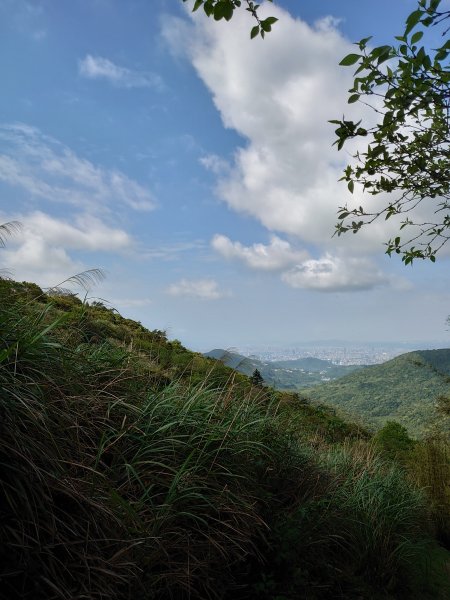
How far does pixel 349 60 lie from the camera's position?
8.43ft

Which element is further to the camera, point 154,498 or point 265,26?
point 154,498

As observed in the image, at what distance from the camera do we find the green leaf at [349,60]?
254cm

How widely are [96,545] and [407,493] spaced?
5.62m

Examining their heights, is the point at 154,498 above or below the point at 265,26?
below

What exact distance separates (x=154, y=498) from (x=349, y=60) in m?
3.24

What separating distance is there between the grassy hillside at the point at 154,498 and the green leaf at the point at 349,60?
2554 mm

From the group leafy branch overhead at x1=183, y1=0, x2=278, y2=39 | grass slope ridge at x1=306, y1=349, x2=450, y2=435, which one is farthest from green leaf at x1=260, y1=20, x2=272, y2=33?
grass slope ridge at x1=306, y1=349, x2=450, y2=435

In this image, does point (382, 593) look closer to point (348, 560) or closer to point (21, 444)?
point (348, 560)

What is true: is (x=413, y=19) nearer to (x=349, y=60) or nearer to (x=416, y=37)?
(x=416, y=37)

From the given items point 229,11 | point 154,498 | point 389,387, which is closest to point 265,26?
point 229,11

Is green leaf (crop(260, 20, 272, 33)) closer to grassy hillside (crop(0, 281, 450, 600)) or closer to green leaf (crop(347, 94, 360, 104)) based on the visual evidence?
green leaf (crop(347, 94, 360, 104))

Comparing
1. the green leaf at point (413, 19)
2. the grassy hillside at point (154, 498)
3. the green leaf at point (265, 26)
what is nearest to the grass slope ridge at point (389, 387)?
the grassy hillside at point (154, 498)

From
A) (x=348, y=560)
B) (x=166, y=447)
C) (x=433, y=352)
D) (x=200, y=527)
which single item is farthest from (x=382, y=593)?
(x=433, y=352)

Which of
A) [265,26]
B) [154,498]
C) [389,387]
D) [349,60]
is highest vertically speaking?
[265,26]
